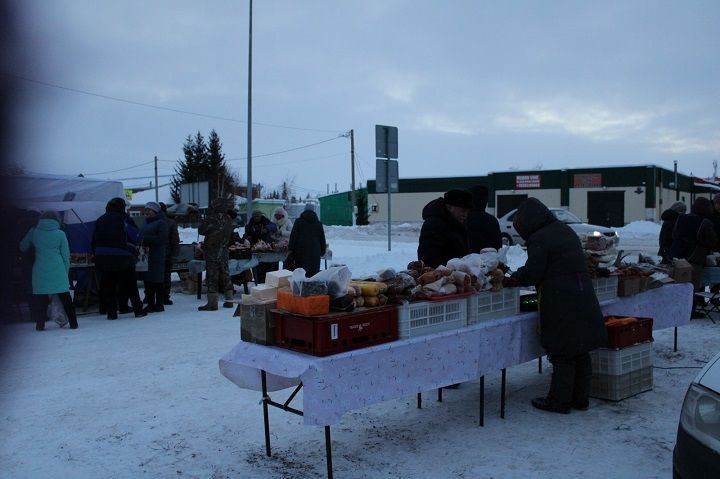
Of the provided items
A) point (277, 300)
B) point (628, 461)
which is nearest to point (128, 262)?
point (277, 300)

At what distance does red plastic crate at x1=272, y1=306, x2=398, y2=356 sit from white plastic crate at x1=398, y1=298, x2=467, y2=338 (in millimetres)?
62

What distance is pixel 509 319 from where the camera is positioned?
4.52m

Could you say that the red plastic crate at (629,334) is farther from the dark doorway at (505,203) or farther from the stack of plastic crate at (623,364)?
the dark doorway at (505,203)

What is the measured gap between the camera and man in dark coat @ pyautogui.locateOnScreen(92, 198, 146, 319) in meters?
8.65

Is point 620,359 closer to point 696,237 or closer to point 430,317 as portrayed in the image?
point 430,317

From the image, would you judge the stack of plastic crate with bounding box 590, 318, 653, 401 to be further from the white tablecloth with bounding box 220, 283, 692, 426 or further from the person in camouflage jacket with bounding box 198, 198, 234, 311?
the person in camouflage jacket with bounding box 198, 198, 234, 311

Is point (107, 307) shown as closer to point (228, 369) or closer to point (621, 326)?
point (228, 369)

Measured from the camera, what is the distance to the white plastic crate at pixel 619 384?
16.0 feet

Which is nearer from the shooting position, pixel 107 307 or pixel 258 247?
pixel 107 307

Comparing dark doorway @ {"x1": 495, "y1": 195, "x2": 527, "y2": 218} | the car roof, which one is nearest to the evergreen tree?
dark doorway @ {"x1": 495, "y1": 195, "x2": 527, "y2": 218}

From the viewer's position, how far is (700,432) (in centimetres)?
275

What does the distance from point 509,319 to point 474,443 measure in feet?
3.23

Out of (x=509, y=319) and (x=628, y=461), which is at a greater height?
(x=509, y=319)

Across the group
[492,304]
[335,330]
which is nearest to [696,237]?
[492,304]
